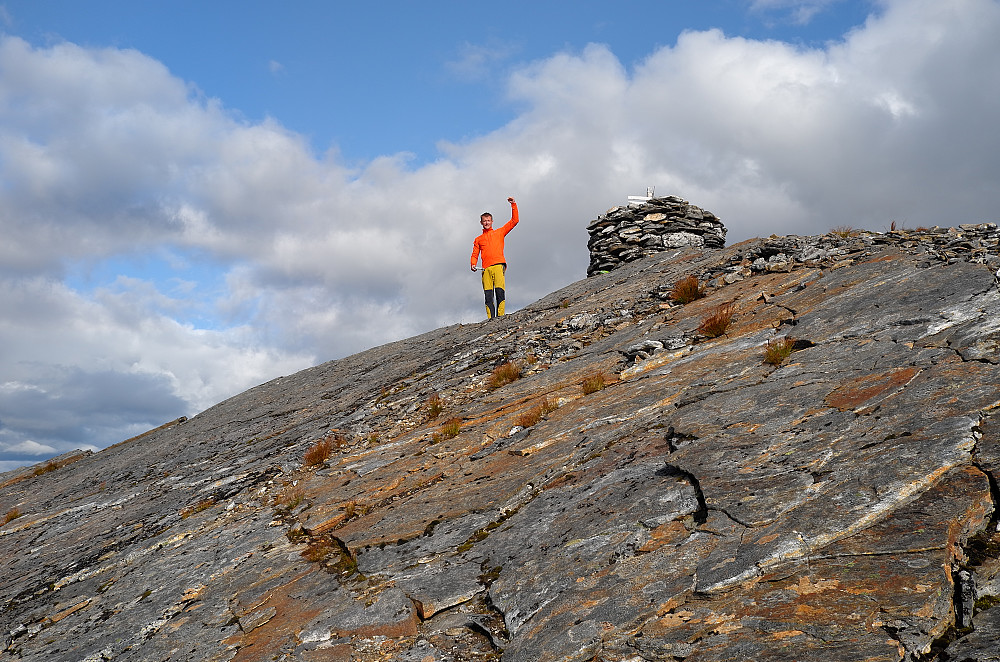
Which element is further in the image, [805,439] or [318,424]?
[318,424]

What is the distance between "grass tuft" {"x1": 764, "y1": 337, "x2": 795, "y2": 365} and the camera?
9172mm

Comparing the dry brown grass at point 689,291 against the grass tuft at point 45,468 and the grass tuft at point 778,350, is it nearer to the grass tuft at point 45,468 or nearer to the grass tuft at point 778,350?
the grass tuft at point 778,350

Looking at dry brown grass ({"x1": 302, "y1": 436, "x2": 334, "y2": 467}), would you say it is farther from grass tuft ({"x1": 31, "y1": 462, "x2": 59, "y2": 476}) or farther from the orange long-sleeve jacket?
Result: grass tuft ({"x1": 31, "y1": 462, "x2": 59, "y2": 476})

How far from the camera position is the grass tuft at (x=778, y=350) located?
9.17 meters

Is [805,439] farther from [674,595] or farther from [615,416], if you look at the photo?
[615,416]

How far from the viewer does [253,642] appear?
7082 mm

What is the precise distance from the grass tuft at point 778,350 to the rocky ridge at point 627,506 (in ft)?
0.26

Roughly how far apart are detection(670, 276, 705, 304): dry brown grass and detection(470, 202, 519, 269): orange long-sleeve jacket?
8746mm

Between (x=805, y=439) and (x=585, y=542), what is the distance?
2564 mm

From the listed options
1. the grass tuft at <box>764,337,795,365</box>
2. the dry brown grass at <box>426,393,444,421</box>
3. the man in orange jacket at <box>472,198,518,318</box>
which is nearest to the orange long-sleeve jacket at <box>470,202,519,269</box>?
the man in orange jacket at <box>472,198,518,318</box>

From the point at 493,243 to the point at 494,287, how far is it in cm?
156

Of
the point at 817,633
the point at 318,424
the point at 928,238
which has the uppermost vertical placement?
the point at 928,238

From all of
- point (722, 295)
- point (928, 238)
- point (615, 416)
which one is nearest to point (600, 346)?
point (722, 295)

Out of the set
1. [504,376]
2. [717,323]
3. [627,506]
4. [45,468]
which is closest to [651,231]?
[504,376]
